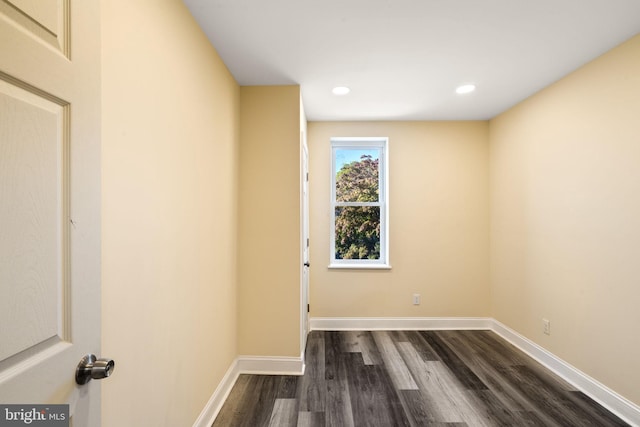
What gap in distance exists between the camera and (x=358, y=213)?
11.8 feet

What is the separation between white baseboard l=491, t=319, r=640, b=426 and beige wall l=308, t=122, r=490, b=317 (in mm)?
626

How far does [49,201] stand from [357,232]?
318cm

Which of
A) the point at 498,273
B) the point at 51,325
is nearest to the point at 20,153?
the point at 51,325

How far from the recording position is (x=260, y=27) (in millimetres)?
1706

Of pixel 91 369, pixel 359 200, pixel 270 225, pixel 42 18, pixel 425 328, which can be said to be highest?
pixel 42 18

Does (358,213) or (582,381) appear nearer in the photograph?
(582,381)

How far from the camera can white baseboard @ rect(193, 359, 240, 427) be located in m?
1.73

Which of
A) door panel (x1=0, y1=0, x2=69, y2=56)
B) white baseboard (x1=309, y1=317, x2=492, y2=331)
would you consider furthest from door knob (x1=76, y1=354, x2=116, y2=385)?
white baseboard (x1=309, y1=317, x2=492, y2=331)

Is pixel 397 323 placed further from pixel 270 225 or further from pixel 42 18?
pixel 42 18

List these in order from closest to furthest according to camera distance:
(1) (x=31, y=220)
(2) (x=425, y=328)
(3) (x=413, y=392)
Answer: (1) (x=31, y=220) → (3) (x=413, y=392) → (2) (x=425, y=328)

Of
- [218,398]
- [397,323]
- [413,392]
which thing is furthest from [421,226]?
[218,398]

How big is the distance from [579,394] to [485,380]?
62 centimetres

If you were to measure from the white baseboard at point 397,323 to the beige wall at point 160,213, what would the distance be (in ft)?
5.10

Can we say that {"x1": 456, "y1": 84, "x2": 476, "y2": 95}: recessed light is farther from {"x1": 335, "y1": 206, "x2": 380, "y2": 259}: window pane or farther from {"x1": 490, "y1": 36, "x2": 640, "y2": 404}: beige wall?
{"x1": 335, "y1": 206, "x2": 380, "y2": 259}: window pane
